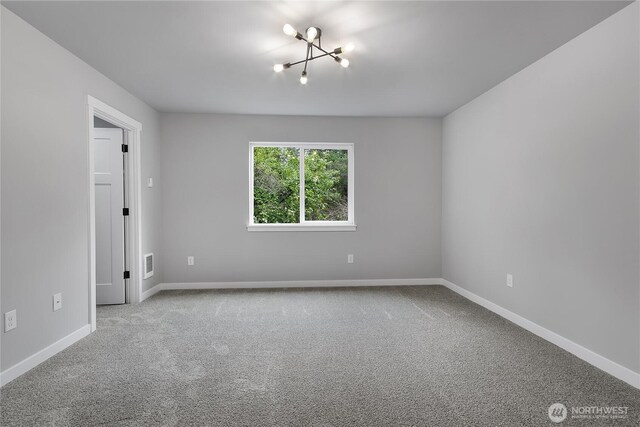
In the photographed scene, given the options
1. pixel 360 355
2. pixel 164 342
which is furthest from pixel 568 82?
pixel 164 342

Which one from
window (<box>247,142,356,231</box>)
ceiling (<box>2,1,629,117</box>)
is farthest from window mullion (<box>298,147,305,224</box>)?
ceiling (<box>2,1,629,117</box>)

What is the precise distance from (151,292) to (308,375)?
2.88 meters

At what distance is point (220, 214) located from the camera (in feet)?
15.2

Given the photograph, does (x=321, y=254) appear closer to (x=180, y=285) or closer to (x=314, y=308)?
(x=314, y=308)

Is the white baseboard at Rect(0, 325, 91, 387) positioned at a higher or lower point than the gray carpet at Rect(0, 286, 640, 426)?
higher

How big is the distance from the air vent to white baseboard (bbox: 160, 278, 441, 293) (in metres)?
0.39

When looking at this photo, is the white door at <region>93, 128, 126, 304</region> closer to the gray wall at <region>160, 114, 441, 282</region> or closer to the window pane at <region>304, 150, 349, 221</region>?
the gray wall at <region>160, 114, 441, 282</region>

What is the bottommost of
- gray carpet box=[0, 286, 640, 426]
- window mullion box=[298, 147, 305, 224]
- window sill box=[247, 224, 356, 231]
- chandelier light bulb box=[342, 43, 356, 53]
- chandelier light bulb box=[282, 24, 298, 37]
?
gray carpet box=[0, 286, 640, 426]

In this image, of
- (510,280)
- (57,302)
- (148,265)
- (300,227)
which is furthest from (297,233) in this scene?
(57,302)

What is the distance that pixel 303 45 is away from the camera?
2.68 metres

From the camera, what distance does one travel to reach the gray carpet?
184 cm

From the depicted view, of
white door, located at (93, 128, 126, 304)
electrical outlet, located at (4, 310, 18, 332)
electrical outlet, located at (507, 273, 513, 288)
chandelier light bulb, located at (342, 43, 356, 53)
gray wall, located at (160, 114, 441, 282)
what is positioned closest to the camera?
electrical outlet, located at (4, 310, 18, 332)

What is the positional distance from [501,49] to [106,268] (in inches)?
176

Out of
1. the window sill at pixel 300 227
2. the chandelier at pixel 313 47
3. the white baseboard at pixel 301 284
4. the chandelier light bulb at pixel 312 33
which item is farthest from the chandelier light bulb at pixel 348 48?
the white baseboard at pixel 301 284
